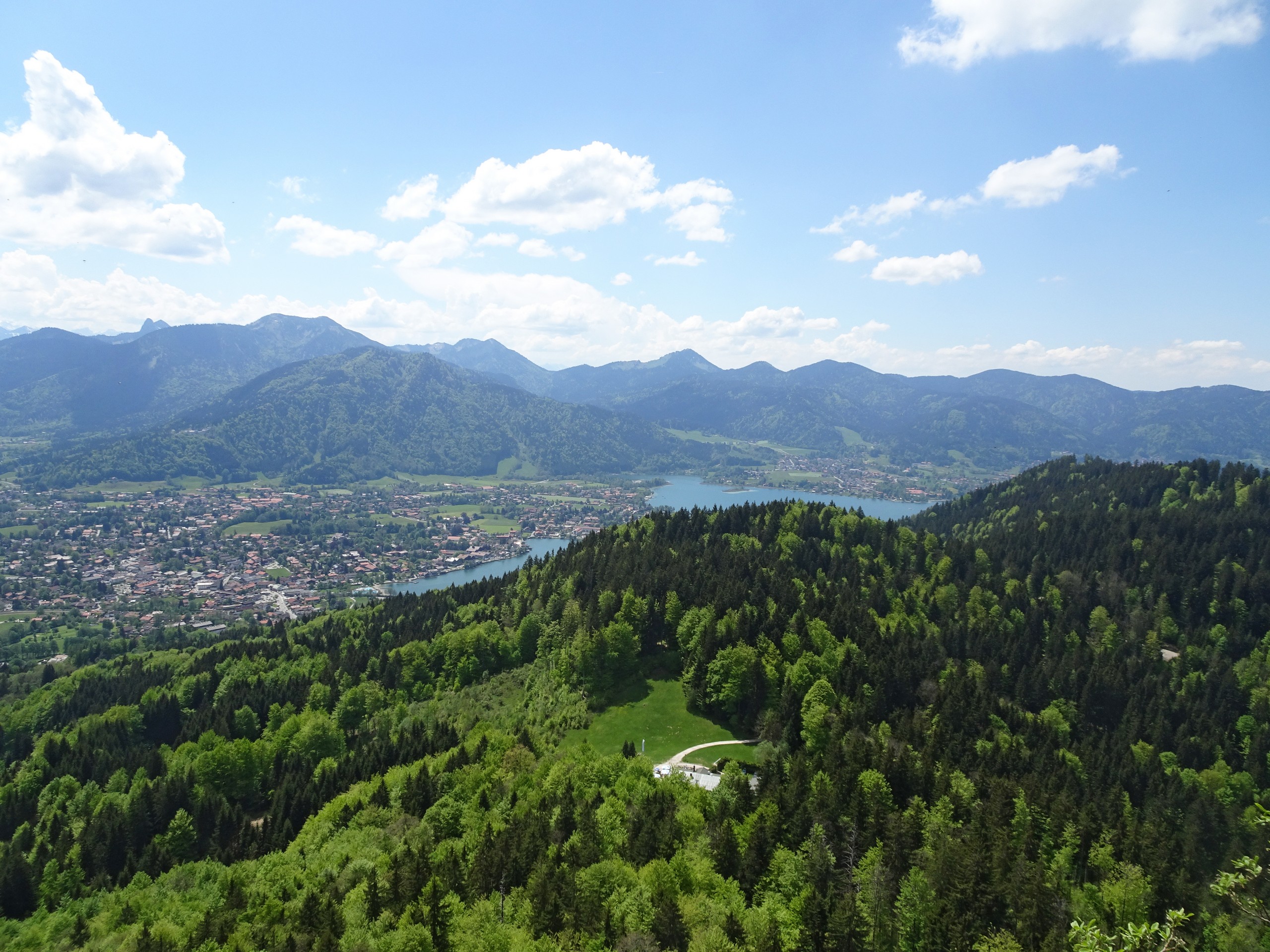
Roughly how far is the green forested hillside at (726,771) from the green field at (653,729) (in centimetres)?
230

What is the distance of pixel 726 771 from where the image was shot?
54.8 m

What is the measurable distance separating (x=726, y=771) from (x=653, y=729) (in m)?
17.0

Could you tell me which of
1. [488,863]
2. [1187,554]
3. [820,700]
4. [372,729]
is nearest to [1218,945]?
[820,700]

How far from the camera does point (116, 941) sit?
154 feet

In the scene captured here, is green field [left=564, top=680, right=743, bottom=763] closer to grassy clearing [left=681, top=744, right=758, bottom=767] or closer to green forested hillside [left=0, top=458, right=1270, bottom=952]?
grassy clearing [left=681, top=744, right=758, bottom=767]

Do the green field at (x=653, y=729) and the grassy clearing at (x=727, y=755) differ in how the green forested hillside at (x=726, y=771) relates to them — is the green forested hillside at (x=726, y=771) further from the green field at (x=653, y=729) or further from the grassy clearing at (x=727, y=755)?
the grassy clearing at (x=727, y=755)

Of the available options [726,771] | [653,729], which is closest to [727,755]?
[653,729]

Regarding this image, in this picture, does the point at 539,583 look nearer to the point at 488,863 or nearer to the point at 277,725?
the point at 277,725

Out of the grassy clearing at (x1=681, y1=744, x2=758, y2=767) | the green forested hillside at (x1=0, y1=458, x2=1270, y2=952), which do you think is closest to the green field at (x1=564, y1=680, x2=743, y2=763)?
the grassy clearing at (x1=681, y1=744, x2=758, y2=767)

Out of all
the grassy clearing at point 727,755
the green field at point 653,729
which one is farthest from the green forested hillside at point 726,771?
the grassy clearing at point 727,755

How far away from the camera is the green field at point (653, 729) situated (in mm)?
67125

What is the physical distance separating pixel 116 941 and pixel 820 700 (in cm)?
5969

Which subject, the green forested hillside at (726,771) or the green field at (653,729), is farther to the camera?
the green field at (653,729)

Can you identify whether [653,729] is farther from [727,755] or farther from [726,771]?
[726,771]
